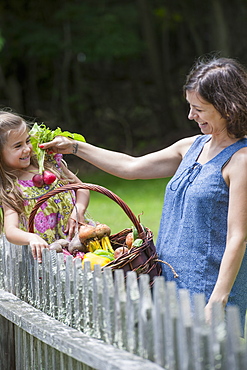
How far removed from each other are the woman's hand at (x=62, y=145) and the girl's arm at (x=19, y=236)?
1.66 ft

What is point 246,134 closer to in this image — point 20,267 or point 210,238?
point 210,238

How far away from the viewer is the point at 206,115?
10.2 feet

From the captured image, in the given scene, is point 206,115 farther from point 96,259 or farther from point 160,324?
point 160,324

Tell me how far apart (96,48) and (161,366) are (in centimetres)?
1534

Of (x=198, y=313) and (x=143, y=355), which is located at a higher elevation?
(x=198, y=313)

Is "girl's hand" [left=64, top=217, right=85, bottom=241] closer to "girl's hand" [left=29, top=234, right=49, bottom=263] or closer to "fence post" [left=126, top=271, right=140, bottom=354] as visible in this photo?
"girl's hand" [left=29, top=234, right=49, bottom=263]

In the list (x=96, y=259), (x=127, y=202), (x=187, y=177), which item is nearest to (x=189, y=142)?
(x=187, y=177)

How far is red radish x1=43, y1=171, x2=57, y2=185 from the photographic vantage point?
3.70 metres

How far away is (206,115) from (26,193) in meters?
1.25

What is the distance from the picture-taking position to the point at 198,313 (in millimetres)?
2100

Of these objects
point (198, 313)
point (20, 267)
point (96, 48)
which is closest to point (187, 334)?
point (198, 313)

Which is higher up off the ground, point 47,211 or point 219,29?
point 219,29

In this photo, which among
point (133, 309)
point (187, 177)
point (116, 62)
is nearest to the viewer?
point (133, 309)

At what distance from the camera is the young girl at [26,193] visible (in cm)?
364
